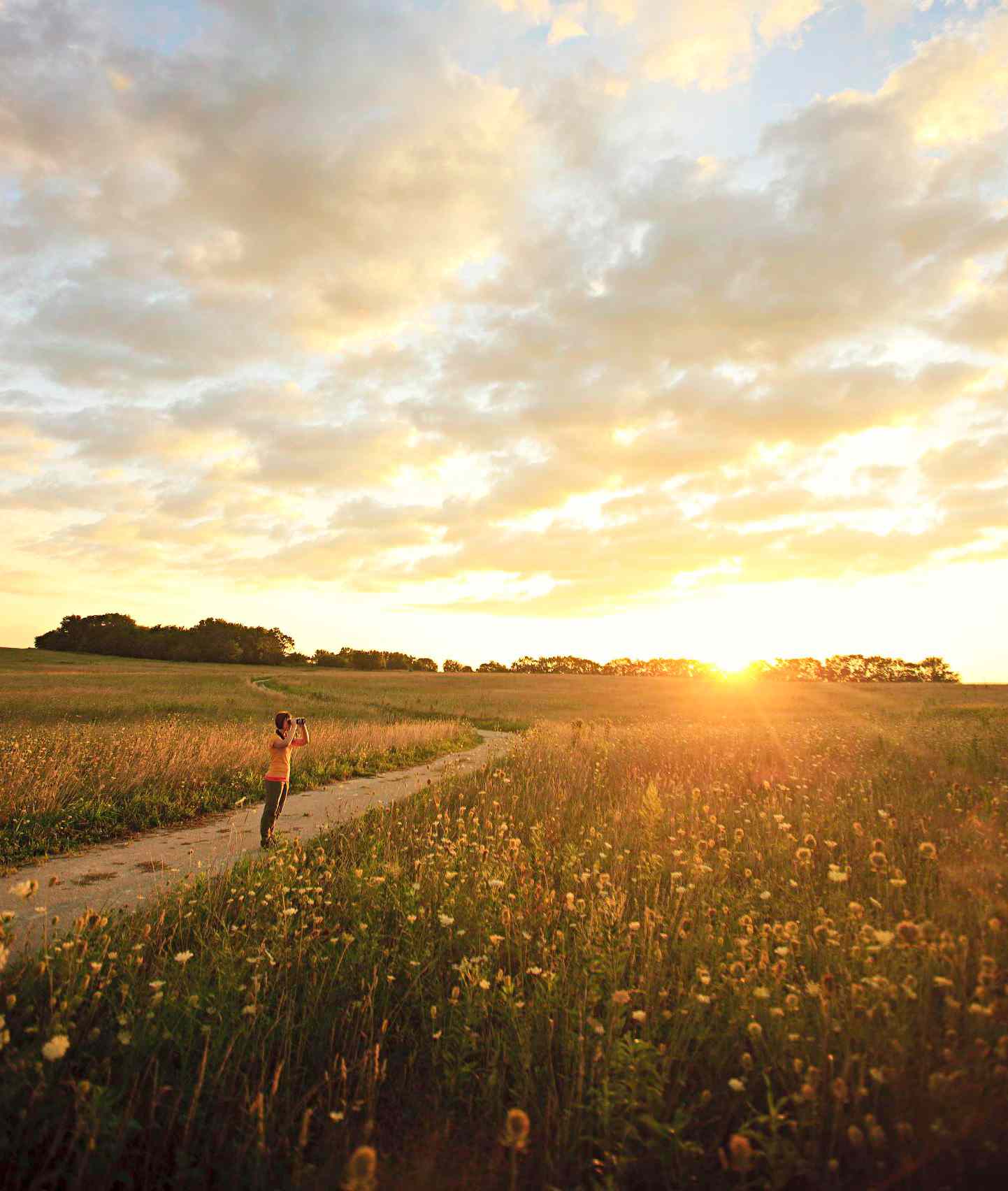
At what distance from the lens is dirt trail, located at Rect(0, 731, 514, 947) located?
6.55 metres

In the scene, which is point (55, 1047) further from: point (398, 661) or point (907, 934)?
point (398, 661)

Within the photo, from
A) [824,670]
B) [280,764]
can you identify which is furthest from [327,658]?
[280,764]

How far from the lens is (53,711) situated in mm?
25703

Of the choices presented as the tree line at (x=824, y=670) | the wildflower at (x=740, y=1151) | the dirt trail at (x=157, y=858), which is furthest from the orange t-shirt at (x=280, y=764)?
the tree line at (x=824, y=670)

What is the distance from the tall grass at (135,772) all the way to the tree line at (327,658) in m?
74.0

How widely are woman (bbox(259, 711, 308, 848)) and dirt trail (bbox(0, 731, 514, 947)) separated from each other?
309mm

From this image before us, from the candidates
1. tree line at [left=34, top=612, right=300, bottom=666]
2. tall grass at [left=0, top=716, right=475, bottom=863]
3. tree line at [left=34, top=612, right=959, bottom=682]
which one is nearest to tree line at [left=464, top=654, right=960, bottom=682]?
tree line at [left=34, top=612, right=959, bottom=682]

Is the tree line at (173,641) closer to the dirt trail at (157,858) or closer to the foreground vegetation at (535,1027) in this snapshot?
the dirt trail at (157,858)

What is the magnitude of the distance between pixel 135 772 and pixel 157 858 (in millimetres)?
4659

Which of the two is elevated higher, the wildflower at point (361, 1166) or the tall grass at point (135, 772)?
the wildflower at point (361, 1166)

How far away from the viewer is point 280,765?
9383 millimetres

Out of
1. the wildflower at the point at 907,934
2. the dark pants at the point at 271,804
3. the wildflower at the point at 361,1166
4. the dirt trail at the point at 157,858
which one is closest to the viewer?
the wildflower at the point at 361,1166

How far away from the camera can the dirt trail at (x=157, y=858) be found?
21.5ft

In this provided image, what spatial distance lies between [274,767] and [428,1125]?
669 cm
